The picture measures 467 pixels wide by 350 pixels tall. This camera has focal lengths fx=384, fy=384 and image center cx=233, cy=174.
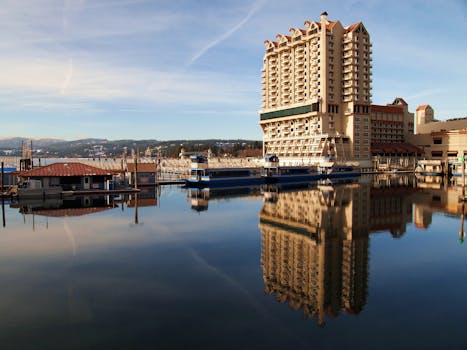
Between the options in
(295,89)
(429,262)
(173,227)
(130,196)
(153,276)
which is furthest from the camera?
(295,89)

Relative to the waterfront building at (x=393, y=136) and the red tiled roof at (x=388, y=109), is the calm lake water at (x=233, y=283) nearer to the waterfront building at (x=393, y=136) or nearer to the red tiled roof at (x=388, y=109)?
the waterfront building at (x=393, y=136)

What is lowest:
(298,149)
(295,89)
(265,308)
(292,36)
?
(265,308)

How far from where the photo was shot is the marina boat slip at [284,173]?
86.9 metres

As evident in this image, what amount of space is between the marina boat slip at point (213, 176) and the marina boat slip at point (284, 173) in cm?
604

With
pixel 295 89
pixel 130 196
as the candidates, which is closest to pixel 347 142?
pixel 295 89

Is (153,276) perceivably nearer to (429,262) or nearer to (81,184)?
(429,262)

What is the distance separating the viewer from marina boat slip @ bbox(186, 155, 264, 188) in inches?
2908

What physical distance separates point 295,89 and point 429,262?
10998cm

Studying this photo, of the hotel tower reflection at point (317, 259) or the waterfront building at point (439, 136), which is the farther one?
the waterfront building at point (439, 136)

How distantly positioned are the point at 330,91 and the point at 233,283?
107439 millimetres

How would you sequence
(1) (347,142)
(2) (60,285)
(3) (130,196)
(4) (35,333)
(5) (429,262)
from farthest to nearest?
(1) (347,142) < (3) (130,196) < (5) (429,262) < (2) (60,285) < (4) (35,333)

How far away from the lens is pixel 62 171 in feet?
180

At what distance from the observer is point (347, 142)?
11881 cm

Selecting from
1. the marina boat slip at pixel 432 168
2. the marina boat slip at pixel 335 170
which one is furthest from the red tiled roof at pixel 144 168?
the marina boat slip at pixel 432 168
